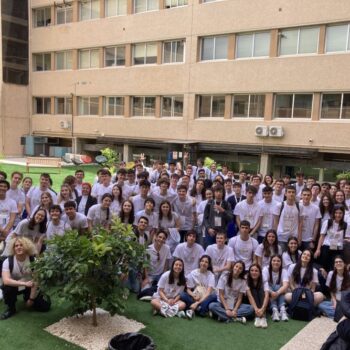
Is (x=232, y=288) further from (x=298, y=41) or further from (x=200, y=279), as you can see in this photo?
(x=298, y=41)

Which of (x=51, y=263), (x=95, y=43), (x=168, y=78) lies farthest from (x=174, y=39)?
(x=51, y=263)

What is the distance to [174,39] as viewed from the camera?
2233cm

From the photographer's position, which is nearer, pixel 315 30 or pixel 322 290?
pixel 322 290

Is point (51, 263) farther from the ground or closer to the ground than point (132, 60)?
closer to the ground

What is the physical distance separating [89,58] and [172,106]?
7822mm

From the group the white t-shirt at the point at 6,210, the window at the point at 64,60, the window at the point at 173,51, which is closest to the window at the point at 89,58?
the window at the point at 64,60

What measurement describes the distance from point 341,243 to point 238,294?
7.38ft

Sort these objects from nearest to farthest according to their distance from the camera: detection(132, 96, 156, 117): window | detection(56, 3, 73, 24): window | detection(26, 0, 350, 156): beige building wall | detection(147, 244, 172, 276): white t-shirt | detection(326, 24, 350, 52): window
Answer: detection(147, 244, 172, 276): white t-shirt < detection(326, 24, 350, 52): window < detection(26, 0, 350, 156): beige building wall < detection(132, 96, 156, 117): window < detection(56, 3, 73, 24): window

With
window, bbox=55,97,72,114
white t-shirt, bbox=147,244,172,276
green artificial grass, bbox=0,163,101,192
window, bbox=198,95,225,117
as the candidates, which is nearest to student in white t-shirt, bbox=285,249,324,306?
white t-shirt, bbox=147,244,172,276

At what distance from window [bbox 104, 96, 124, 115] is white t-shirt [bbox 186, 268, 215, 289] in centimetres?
2019

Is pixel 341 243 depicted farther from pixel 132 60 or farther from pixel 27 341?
pixel 132 60

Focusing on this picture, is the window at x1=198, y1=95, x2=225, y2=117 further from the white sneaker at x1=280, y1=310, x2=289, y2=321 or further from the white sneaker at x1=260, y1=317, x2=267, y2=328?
the white sneaker at x1=260, y1=317, x2=267, y2=328

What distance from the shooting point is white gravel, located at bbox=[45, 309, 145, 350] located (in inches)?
194

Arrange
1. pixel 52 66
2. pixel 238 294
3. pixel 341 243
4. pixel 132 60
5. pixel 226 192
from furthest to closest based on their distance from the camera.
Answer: pixel 52 66, pixel 132 60, pixel 226 192, pixel 341 243, pixel 238 294
